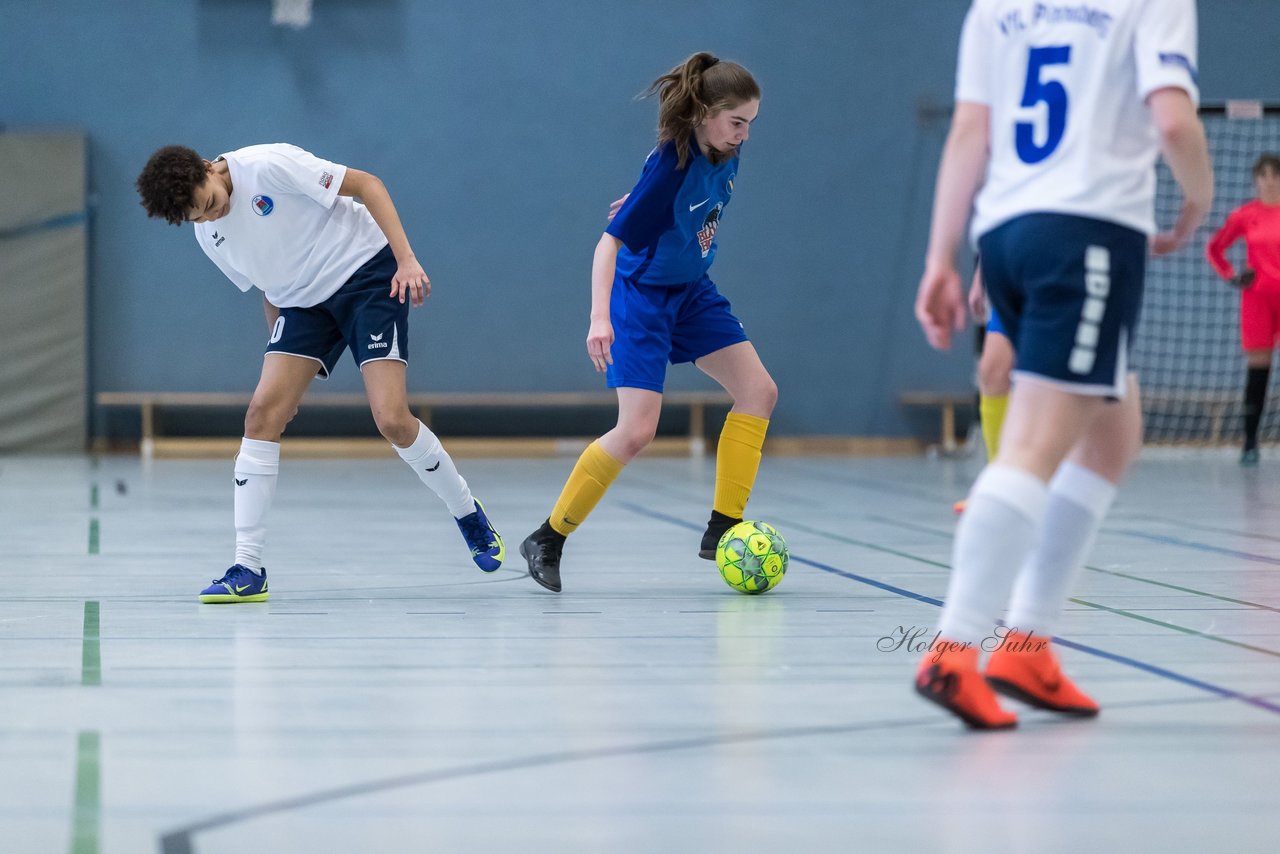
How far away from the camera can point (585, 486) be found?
4422mm

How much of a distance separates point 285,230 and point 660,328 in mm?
1105

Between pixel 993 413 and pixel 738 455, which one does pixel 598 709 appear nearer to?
pixel 738 455

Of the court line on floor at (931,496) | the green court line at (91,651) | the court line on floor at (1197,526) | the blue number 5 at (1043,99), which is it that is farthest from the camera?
the court line on floor at (1197,526)

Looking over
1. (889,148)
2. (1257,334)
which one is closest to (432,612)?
(1257,334)

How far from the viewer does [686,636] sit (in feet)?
11.8

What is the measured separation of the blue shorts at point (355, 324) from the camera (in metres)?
4.33

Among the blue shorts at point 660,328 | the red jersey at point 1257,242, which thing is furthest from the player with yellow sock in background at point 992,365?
the red jersey at point 1257,242

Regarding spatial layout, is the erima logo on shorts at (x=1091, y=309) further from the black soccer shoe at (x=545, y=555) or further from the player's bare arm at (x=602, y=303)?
the black soccer shoe at (x=545, y=555)

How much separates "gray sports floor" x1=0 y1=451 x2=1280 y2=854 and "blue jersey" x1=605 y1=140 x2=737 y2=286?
941 mm

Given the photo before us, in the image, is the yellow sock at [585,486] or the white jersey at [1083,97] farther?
the yellow sock at [585,486]

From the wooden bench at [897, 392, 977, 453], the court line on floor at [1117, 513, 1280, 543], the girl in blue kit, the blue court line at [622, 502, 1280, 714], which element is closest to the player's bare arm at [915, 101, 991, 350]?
the blue court line at [622, 502, 1280, 714]

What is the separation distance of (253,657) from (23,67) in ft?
30.4

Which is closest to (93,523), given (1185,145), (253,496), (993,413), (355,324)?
(253,496)

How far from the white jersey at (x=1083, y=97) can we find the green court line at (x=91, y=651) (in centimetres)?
197
